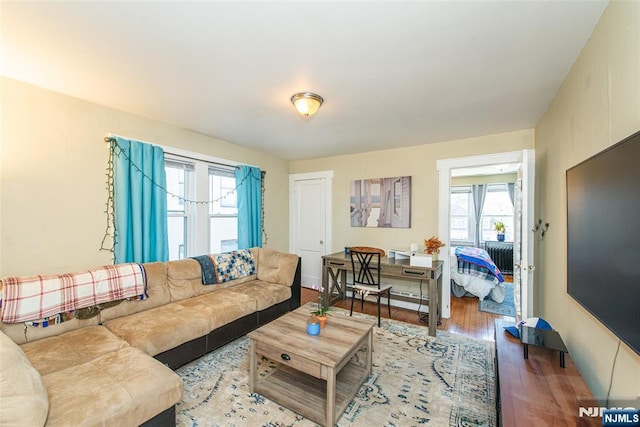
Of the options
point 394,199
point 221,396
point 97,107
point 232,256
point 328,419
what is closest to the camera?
point 328,419

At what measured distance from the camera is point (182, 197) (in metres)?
3.41

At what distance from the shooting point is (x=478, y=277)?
4199 mm

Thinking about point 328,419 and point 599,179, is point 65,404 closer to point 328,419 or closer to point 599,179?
point 328,419

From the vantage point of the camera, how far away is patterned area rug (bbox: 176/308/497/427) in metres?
1.79

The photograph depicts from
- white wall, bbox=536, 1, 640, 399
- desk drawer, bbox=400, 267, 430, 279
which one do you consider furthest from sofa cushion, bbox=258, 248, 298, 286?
white wall, bbox=536, 1, 640, 399

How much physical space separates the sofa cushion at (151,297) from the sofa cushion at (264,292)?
74cm

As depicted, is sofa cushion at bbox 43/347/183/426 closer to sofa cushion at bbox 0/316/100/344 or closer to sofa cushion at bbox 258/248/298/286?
sofa cushion at bbox 0/316/100/344

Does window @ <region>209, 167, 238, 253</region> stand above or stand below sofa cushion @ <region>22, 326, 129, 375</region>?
above

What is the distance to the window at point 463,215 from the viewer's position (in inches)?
275

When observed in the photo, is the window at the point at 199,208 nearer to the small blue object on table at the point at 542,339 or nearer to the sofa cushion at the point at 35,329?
the sofa cushion at the point at 35,329

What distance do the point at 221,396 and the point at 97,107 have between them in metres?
2.86

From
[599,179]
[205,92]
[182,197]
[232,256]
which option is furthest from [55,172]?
[599,179]

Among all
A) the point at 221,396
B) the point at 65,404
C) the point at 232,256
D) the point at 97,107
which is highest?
the point at 97,107

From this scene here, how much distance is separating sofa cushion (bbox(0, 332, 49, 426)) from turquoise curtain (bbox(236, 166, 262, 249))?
2.80 metres
